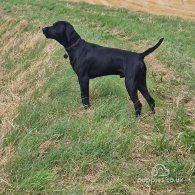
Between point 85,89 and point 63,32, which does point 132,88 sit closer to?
point 85,89

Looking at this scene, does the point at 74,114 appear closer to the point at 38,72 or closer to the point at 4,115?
the point at 4,115

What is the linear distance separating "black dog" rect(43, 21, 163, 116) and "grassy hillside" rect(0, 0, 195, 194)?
0.43 metres

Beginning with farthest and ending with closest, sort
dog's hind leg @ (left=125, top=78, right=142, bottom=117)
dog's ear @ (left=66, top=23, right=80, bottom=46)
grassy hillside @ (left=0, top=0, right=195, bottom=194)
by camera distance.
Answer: dog's ear @ (left=66, top=23, right=80, bottom=46)
dog's hind leg @ (left=125, top=78, right=142, bottom=117)
grassy hillside @ (left=0, top=0, right=195, bottom=194)

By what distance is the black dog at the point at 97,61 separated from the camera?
22.6 feet

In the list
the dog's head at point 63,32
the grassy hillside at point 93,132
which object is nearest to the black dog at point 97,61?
the dog's head at point 63,32

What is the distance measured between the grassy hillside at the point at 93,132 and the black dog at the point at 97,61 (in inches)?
16.9

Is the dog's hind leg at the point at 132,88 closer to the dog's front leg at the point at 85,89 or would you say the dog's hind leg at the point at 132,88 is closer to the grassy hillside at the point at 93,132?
the grassy hillside at the point at 93,132

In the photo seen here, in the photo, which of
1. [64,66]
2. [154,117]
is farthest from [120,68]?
[64,66]

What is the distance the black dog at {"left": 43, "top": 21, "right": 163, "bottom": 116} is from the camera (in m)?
6.90

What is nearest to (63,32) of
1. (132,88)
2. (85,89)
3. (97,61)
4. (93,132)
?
(97,61)

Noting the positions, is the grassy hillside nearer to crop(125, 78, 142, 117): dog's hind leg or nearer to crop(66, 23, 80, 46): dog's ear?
crop(125, 78, 142, 117): dog's hind leg

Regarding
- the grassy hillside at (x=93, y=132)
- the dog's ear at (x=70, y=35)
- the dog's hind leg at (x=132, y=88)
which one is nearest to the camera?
the grassy hillside at (x=93, y=132)

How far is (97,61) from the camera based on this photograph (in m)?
7.16

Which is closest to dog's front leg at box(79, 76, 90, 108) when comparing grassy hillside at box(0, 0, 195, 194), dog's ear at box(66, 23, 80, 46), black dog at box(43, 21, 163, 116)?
black dog at box(43, 21, 163, 116)
